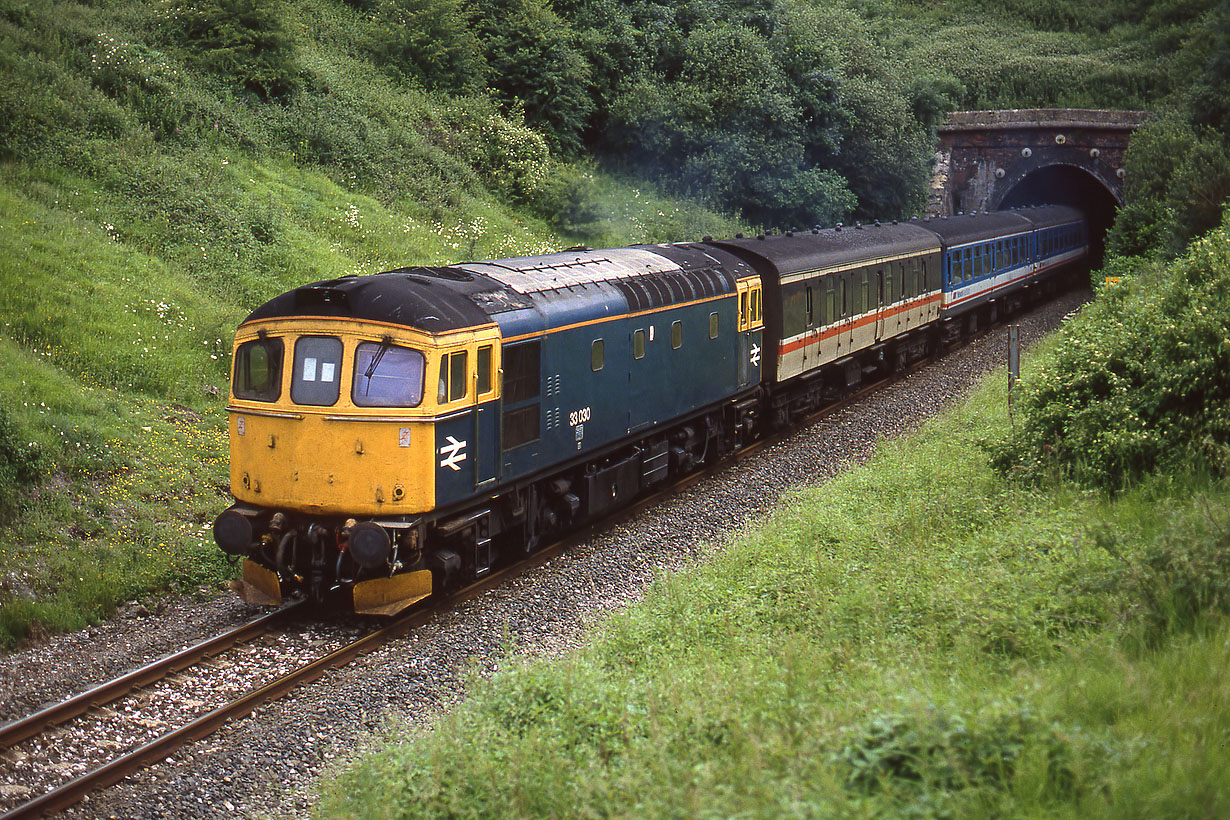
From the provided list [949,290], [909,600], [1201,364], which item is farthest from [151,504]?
[949,290]

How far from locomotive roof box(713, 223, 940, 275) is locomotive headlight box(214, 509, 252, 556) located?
10.8 metres

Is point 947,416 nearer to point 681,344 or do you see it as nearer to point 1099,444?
point 681,344

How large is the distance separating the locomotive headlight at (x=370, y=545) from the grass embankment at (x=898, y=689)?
1.97m

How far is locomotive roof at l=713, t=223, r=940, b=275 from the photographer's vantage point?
758 inches

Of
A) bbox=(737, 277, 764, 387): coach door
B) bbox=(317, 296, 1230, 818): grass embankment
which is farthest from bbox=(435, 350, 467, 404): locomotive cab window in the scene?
bbox=(737, 277, 764, 387): coach door

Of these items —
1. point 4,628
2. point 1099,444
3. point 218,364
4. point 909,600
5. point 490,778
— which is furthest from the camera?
point 218,364

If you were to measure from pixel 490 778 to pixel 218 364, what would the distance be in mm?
12423

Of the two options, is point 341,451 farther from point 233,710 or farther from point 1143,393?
point 1143,393

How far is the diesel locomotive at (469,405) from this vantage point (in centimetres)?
1073

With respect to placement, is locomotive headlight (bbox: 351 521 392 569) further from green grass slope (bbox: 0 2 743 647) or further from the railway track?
green grass slope (bbox: 0 2 743 647)

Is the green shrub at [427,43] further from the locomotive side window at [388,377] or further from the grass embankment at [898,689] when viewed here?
the grass embankment at [898,689]

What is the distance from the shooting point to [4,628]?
10.4m

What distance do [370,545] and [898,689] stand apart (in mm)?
5594

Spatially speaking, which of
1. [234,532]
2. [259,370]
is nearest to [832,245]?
[259,370]
